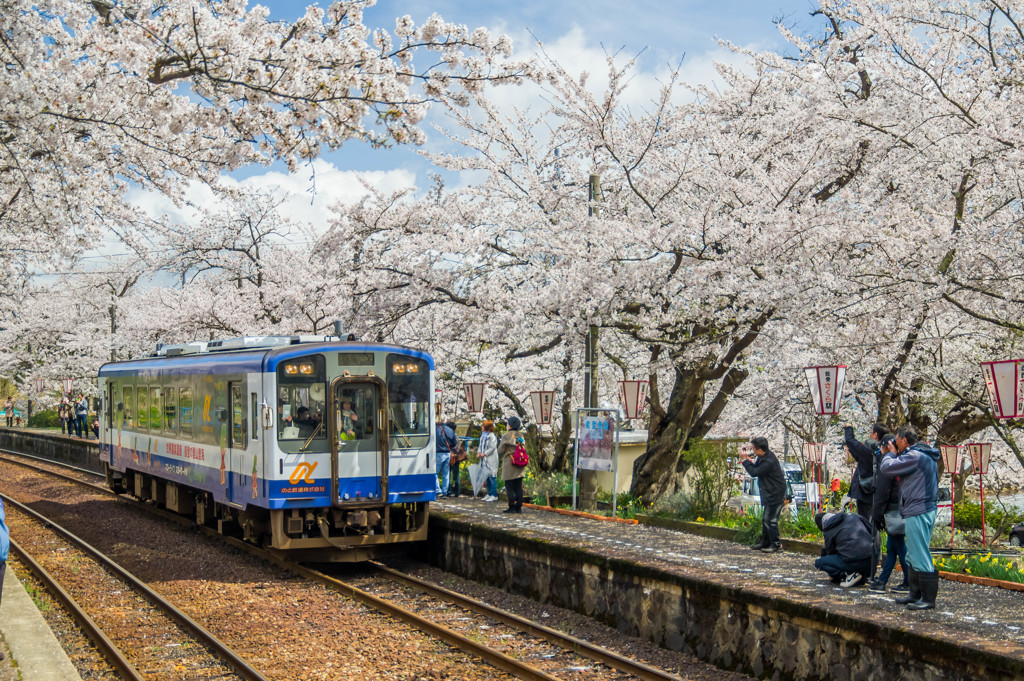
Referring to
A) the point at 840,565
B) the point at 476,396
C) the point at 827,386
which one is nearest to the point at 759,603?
the point at 840,565

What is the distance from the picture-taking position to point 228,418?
A: 1188cm

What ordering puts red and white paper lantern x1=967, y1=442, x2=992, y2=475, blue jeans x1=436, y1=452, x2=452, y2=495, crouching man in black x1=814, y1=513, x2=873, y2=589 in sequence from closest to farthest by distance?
crouching man in black x1=814, y1=513, x2=873, y2=589, blue jeans x1=436, y1=452, x2=452, y2=495, red and white paper lantern x1=967, y1=442, x2=992, y2=475

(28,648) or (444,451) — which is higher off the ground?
(444,451)

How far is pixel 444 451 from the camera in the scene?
1605cm

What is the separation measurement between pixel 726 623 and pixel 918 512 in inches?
67.9

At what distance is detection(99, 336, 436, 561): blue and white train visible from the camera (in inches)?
431

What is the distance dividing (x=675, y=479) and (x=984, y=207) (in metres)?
6.42

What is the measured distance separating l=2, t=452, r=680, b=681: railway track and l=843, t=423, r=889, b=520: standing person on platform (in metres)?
2.70

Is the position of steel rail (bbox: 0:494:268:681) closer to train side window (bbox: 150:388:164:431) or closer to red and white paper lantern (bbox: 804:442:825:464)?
train side window (bbox: 150:388:164:431)

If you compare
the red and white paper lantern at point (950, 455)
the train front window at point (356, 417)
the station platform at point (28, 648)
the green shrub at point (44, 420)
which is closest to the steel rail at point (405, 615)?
the train front window at point (356, 417)

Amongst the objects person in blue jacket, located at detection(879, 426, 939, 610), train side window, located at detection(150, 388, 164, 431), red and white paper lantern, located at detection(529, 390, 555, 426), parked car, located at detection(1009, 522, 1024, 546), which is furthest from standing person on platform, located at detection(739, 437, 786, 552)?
train side window, located at detection(150, 388, 164, 431)

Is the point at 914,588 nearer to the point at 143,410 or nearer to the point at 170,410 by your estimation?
the point at 170,410

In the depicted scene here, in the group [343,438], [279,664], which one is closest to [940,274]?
[343,438]

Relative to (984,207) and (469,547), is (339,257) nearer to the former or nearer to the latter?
(469,547)
